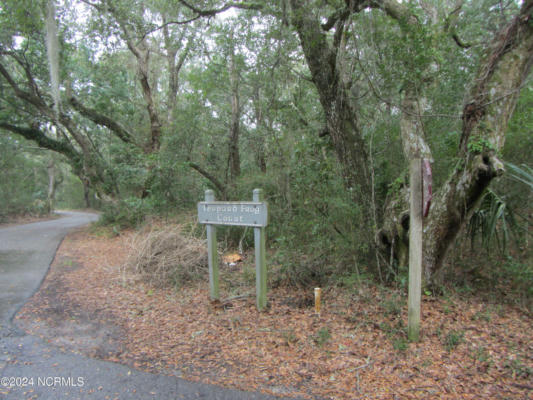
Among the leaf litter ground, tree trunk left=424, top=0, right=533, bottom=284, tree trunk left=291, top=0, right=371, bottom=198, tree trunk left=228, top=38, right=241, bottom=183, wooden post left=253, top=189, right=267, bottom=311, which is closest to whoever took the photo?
the leaf litter ground

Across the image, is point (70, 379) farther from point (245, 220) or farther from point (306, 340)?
point (245, 220)

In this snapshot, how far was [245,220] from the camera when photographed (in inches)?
195

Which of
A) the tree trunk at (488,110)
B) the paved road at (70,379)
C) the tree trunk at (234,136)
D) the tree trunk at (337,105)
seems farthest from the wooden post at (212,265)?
the tree trunk at (234,136)

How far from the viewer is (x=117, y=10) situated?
913 centimetres

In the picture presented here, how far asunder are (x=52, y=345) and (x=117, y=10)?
8.81 m

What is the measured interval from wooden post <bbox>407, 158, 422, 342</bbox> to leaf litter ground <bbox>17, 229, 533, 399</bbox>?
24cm

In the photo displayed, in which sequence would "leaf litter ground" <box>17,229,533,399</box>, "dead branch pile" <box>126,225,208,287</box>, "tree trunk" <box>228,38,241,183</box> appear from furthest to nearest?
1. "tree trunk" <box>228,38,241,183</box>
2. "dead branch pile" <box>126,225,208,287</box>
3. "leaf litter ground" <box>17,229,533,399</box>

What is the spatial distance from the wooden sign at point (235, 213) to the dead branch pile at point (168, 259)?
6.00ft

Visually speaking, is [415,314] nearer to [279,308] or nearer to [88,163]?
[279,308]

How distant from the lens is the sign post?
4.84 meters

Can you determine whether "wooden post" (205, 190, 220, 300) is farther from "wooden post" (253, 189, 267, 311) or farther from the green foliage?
the green foliage

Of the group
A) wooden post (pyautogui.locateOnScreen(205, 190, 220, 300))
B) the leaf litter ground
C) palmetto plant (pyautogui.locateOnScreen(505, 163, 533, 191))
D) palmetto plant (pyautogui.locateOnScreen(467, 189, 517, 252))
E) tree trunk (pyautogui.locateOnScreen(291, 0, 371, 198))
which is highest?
tree trunk (pyautogui.locateOnScreen(291, 0, 371, 198))

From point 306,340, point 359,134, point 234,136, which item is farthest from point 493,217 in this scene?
point 234,136

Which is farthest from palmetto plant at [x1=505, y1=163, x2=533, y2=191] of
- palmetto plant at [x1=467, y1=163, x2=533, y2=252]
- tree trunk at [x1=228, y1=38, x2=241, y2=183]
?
tree trunk at [x1=228, y1=38, x2=241, y2=183]
